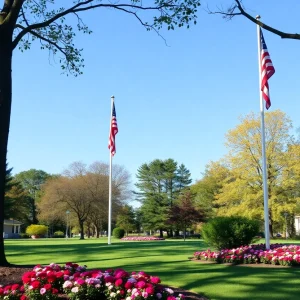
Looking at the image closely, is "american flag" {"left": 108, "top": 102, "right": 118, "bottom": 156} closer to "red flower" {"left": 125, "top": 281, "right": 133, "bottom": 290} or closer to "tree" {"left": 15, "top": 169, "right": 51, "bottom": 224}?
"red flower" {"left": 125, "top": 281, "right": 133, "bottom": 290}

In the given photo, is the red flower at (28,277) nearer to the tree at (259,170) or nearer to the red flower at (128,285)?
the red flower at (128,285)

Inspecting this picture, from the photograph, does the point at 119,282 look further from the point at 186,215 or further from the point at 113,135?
the point at 186,215

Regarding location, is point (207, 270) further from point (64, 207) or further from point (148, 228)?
point (148, 228)

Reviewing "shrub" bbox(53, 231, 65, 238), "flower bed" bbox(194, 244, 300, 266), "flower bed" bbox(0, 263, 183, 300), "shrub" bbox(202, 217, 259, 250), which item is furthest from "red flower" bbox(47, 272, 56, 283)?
"shrub" bbox(53, 231, 65, 238)

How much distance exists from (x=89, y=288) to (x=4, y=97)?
4888 millimetres

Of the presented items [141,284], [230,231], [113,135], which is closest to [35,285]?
[141,284]

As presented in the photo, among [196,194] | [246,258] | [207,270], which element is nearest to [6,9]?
[207,270]

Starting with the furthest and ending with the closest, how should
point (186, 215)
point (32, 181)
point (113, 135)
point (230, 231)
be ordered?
point (32, 181), point (186, 215), point (113, 135), point (230, 231)

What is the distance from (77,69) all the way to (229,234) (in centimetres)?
773

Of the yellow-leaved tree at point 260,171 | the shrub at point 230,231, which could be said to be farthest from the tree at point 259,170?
the shrub at point 230,231

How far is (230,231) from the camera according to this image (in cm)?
1415

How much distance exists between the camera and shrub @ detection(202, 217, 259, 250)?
46.4 feet

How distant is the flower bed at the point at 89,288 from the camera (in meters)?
5.64

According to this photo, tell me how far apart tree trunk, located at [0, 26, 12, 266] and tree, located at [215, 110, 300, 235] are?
1218 inches
